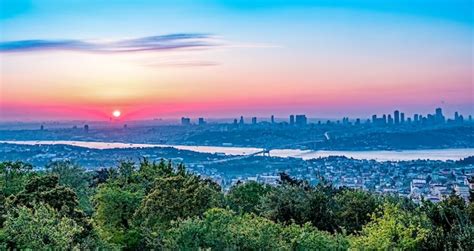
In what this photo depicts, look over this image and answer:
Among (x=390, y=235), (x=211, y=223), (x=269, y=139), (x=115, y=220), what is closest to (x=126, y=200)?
(x=115, y=220)

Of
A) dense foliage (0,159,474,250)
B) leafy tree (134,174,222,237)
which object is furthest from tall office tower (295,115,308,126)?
leafy tree (134,174,222,237)

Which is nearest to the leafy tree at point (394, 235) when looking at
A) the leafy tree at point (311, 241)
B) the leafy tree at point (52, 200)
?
the leafy tree at point (311, 241)

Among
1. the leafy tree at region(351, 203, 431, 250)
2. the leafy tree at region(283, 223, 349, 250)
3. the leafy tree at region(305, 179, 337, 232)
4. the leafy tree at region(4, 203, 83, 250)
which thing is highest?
the leafy tree at region(4, 203, 83, 250)

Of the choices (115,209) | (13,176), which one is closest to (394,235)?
(115,209)

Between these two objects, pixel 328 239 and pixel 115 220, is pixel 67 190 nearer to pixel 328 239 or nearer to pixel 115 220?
pixel 115 220

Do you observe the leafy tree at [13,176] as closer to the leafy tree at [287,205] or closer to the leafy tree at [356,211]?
the leafy tree at [287,205]

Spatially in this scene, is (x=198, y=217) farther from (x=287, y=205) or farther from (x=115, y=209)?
(x=287, y=205)

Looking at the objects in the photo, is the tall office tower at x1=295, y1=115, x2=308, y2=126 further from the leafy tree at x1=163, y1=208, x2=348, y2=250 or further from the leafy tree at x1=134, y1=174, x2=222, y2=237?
the leafy tree at x1=163, y1=208, x2=348, y2=250
